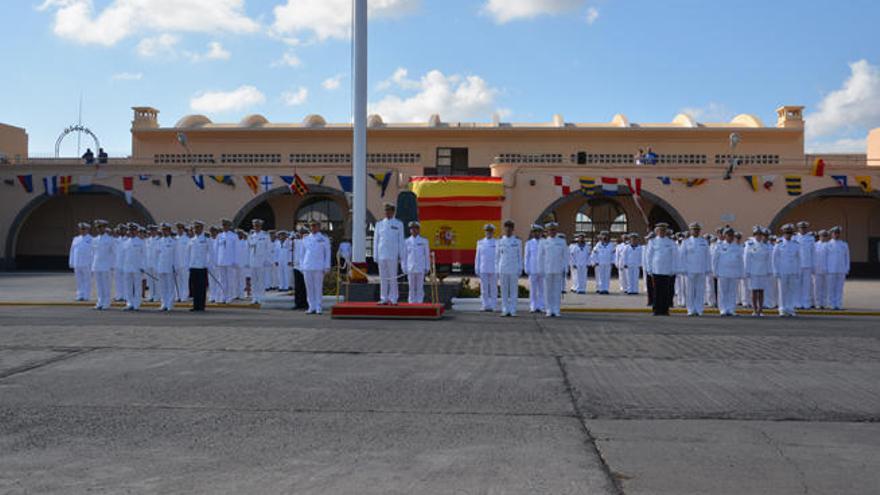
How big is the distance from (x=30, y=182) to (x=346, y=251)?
13917mm

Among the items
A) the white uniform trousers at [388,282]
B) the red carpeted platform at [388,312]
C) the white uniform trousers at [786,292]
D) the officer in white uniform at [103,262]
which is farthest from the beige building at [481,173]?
the red carpeted platform at [388,312]

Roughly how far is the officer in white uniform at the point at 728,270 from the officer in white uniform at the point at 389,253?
6008mm

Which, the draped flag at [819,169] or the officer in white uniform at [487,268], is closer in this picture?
the officer in white uniform at [487,268]

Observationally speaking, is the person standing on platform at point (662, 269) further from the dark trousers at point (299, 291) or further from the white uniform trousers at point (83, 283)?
the white uniform trousers at point (83, 283)

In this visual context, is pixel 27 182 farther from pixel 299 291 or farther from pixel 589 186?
pixel 589 186

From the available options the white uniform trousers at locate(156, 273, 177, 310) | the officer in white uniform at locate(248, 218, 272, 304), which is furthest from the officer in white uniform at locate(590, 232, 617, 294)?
the white uniform trousers at locate(156, 273, 177, 310)

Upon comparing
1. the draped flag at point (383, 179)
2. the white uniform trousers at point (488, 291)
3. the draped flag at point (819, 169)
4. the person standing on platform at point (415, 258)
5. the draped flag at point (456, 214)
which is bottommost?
the white uniform trousers at point (488, 291)

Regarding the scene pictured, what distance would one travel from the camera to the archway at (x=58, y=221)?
31.8 metres

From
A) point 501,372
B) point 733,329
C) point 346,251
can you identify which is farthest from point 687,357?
point 346,251

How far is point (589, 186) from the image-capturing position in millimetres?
27609

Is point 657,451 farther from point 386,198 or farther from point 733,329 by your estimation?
point 386,198

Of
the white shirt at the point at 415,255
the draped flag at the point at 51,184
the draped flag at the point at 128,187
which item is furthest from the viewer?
the draped flag at the point at 51,184

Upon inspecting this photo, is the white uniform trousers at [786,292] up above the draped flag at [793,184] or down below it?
below

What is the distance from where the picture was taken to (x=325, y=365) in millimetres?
7988
